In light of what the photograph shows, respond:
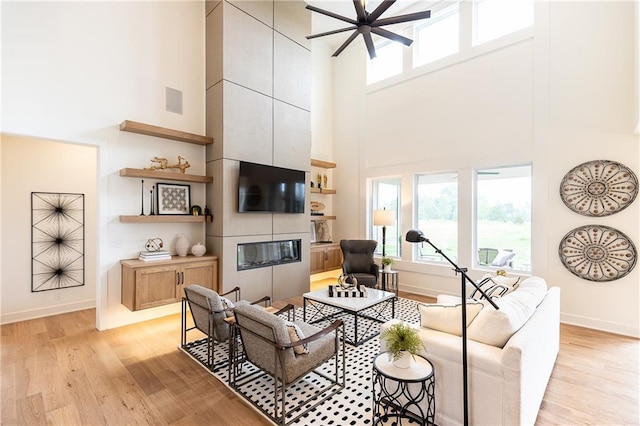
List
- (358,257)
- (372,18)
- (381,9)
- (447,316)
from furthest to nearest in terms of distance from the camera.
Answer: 1. (358,257)
2. (372,18)
3. (381,9)
4. (447,316)

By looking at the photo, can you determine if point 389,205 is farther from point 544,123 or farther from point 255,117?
point 255,117

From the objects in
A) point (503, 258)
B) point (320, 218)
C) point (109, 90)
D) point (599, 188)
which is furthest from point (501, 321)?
point (109, 90)

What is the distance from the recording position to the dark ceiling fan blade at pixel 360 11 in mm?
3343

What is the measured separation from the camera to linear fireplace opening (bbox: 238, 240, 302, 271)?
184 inches

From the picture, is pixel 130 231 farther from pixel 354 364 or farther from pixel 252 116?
pixel 354 364

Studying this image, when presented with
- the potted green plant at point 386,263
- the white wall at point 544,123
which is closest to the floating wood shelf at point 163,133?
the potted green plant at point 386,263

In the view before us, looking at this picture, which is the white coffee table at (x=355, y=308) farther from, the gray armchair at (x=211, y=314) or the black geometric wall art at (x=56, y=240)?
the black geometric wall art at (x=56, y=240)

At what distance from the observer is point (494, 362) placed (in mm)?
1807

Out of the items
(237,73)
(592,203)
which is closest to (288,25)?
(237,73)

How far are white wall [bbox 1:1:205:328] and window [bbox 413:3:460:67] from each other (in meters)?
4.02

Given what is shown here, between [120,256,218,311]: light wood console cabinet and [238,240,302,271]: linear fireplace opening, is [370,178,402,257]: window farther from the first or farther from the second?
[120,256,218,311]: light wood console cabinet

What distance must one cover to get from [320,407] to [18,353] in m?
3.28

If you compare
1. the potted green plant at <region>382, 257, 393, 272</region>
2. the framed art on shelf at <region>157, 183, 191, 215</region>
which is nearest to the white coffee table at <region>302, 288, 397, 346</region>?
the potted green plant at <region>382, 257, 393, 272</region>

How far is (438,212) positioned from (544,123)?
6.87ft
